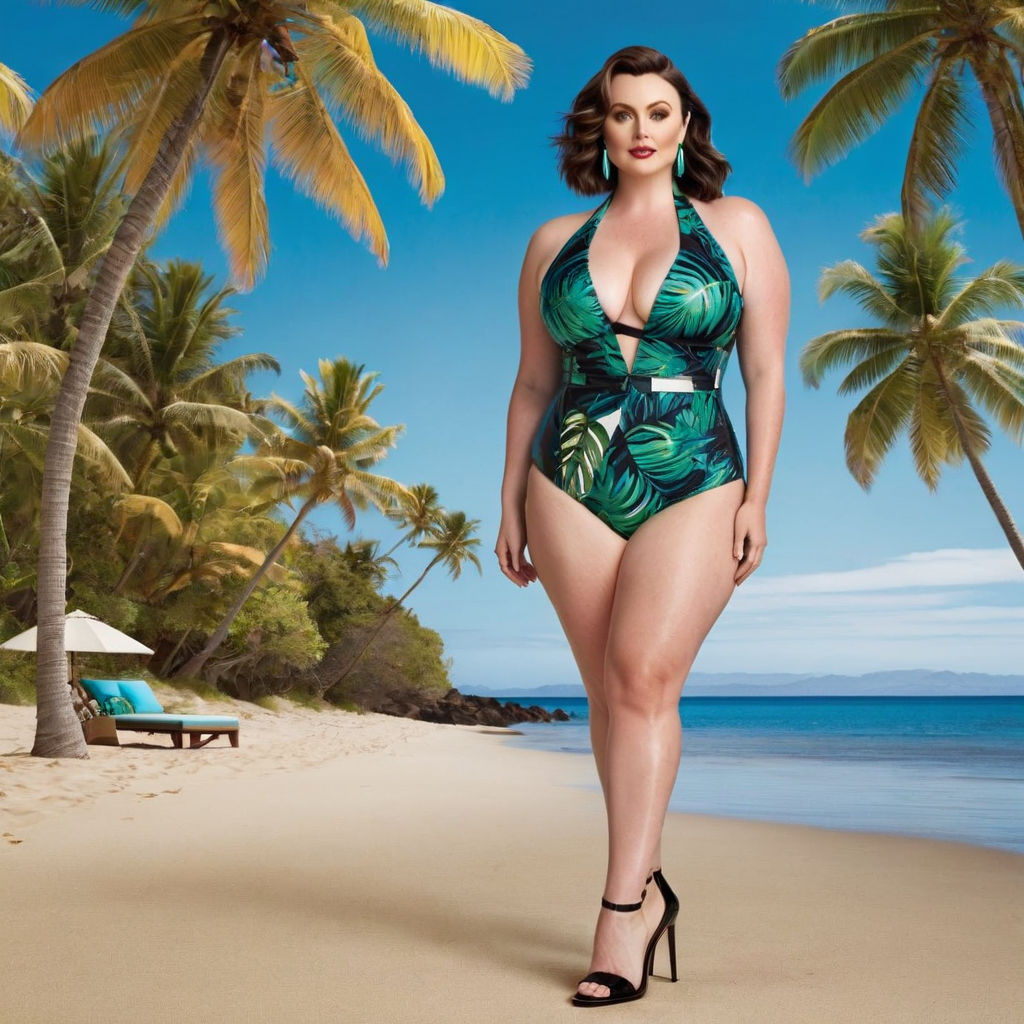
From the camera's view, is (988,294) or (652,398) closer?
(652,398)

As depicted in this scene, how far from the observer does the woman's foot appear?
2541mm

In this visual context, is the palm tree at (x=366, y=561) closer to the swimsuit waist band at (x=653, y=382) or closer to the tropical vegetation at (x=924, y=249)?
the tropical vegetation at (x=924, y=249)

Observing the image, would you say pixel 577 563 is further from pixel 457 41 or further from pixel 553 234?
pixel 457 41

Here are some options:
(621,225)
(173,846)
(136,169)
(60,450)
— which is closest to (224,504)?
(136,169)

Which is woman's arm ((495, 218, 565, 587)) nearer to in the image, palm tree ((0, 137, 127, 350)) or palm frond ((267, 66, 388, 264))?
palm frond ((267, 66, 388, 264))

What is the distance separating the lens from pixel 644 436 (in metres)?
2.83

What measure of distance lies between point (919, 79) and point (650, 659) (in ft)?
43.7

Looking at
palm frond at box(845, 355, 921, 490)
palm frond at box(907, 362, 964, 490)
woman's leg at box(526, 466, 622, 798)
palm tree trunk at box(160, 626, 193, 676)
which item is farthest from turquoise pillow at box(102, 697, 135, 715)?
palm frond at box(907, 362, 964, 490)

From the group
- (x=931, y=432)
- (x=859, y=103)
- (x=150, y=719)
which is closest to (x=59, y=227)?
(x=150, y=719)

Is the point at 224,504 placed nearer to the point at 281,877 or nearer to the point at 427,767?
the point at 427,767

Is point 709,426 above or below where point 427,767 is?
above

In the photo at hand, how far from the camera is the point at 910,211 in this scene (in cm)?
1371

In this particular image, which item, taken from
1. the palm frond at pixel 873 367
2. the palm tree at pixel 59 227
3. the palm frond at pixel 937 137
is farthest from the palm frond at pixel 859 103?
the palm tree at pixel 59 227

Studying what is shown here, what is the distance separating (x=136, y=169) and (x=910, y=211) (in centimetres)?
939
